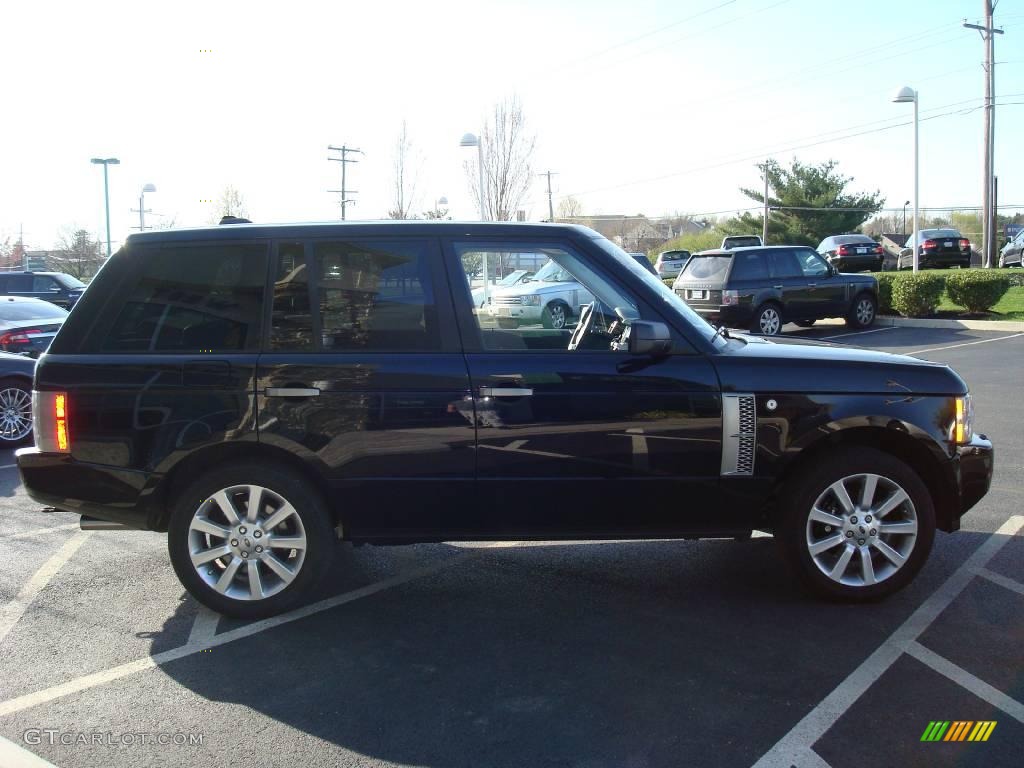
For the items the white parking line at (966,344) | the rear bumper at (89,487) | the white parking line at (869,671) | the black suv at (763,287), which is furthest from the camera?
the black suv at (763,287)

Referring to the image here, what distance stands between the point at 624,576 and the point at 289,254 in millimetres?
2547

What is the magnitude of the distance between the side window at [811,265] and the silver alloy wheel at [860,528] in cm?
1443

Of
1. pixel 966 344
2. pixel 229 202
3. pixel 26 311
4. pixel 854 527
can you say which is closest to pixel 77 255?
pixel 229 202

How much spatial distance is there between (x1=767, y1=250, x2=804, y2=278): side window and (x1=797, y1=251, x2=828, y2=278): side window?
0.49ft

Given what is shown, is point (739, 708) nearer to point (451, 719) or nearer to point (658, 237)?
point (451, 719)

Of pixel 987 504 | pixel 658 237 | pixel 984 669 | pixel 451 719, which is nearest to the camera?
pixel 451 719

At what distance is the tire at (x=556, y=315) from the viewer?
478cm

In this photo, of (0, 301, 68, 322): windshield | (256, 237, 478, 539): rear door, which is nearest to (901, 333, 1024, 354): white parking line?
(256, 237, 478, 539): rear door

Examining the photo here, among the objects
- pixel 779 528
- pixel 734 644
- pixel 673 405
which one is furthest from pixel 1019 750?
pixel 673 405

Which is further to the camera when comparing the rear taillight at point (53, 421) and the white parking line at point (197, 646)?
the rear taillight at point (53, 421)

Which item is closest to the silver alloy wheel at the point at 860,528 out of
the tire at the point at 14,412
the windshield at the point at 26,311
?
the tire at the point at 14,412

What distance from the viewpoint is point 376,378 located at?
4.41 meters

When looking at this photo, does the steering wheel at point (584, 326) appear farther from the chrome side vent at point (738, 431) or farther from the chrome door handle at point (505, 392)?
the chrome side vent at point (738, 431)

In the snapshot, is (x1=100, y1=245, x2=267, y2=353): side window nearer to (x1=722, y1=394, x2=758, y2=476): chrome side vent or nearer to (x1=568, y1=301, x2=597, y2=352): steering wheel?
(x1=568, y1=301, x2=597, y2=352): steering wheel
